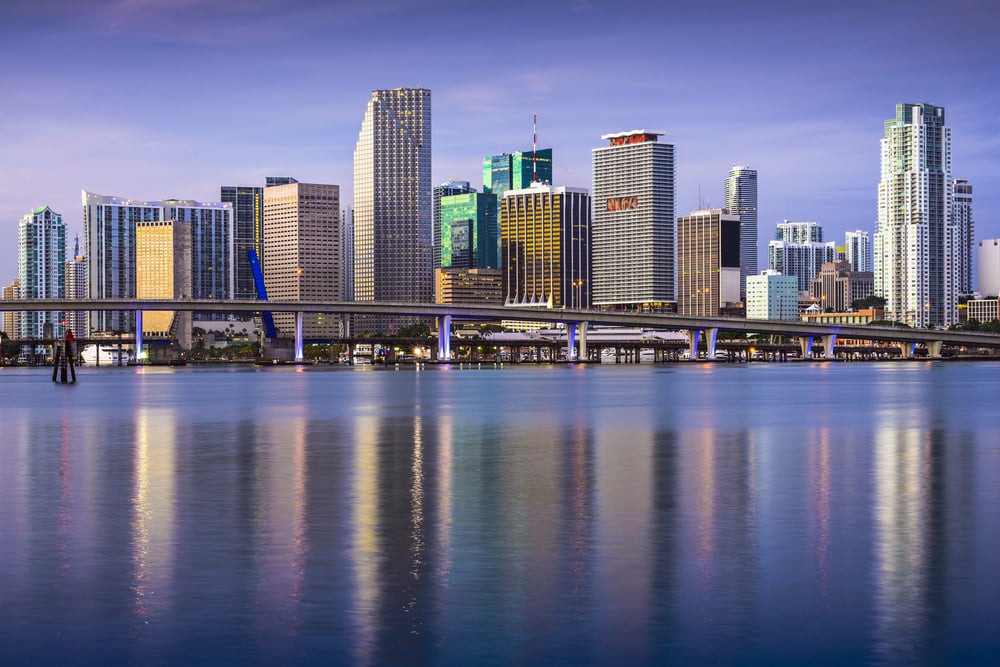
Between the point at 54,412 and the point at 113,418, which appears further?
the point at 54,412

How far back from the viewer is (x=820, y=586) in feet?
77.0

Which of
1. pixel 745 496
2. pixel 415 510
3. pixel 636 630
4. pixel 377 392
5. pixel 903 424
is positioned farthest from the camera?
pixel 377 392

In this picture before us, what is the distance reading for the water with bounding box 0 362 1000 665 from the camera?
767 inches

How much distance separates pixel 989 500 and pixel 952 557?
10.2m

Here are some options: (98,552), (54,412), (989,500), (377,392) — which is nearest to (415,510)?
(98,552)

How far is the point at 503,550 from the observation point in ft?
90.0

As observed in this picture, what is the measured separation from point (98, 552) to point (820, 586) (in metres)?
15.6

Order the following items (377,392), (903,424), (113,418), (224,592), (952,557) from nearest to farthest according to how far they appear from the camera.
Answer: (224,592), (952,557), (903,424), (113,418), (377,392)

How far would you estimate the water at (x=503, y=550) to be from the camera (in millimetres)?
19492

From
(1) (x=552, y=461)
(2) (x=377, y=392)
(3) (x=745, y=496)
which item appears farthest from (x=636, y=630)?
(2) (x=377, y=392)

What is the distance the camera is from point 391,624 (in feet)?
67.2

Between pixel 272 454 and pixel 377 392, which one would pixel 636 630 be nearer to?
pixel 272 454

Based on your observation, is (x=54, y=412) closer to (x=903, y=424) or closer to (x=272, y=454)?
(x=272, y=454)

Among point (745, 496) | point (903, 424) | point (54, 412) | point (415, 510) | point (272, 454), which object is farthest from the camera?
point (54, 412)
